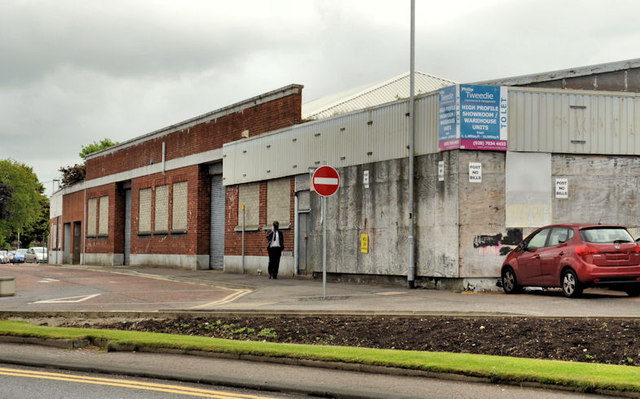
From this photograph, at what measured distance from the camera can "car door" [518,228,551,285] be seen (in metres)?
16.6

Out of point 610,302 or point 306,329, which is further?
point 610,302

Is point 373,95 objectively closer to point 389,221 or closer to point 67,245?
point 389,221

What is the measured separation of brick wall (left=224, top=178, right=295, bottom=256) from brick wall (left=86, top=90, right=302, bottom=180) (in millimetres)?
2487

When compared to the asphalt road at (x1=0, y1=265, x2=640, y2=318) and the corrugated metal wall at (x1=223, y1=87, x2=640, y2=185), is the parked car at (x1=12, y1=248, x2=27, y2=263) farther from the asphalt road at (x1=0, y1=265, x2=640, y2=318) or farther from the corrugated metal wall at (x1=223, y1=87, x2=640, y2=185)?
the corrugated metal wall at (x1=223, y1=87, x2=640, y2=185)

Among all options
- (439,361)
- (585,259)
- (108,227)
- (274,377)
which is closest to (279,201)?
(585,259)

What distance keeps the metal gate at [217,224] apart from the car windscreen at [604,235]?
2017 cm

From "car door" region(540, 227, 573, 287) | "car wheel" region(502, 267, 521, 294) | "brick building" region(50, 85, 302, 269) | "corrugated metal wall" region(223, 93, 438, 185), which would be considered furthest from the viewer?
"brick building" region(50, 85, 302, 269)

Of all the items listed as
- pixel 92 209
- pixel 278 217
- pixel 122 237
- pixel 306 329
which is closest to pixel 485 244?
pixel 306 329

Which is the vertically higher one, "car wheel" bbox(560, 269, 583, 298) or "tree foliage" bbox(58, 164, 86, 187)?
"tree foliage" bbox(58, 164, 86, 187)

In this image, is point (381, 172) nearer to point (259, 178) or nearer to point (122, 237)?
point (259, 178)

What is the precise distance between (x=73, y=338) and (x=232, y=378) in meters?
3.98

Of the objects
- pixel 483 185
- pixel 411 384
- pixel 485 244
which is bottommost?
pixel 411 384

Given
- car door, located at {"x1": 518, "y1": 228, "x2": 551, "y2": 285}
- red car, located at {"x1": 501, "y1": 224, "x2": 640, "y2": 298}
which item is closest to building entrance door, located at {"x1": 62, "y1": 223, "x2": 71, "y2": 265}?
car door, located at {"x1": 518, "y1": 228, "x2": 551, "y2": 285}

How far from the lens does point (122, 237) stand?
4472 cm
